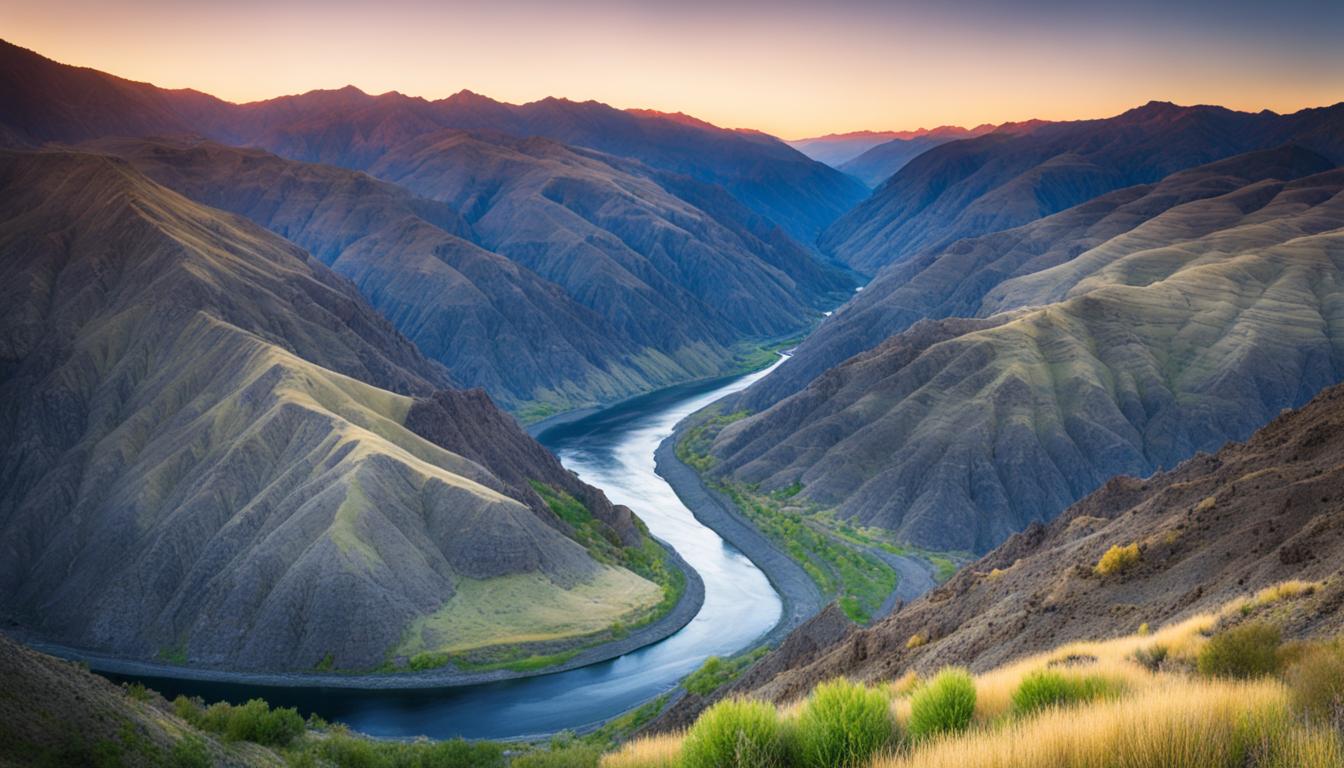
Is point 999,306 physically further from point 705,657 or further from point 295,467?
point 295,467

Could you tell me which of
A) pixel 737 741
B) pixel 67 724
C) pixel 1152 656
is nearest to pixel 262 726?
pixel 67 724

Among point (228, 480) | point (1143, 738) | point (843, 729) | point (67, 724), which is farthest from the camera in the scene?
point (228, 480)

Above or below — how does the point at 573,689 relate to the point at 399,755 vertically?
below

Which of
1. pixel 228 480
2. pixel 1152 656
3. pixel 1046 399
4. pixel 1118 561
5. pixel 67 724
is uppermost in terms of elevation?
pixel 1152 656

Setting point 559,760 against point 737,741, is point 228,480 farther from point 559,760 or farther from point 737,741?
→ point 737,741

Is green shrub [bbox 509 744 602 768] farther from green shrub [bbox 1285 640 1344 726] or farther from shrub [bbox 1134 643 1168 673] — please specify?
green shrub [bbox 1285 640 1344 726]

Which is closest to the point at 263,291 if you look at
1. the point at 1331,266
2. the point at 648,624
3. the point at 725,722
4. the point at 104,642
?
the point at 104,642

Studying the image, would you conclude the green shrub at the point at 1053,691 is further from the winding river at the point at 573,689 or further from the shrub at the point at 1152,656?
the winding river at the point at 573,689
